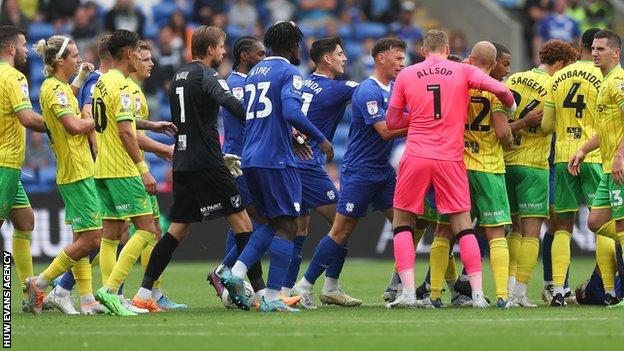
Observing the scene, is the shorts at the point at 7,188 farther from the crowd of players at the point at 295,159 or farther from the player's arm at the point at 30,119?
the player's arm at the point at 30,119

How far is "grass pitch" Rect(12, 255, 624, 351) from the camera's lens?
31.7 feet

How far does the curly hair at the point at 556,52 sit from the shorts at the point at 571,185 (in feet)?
3.53

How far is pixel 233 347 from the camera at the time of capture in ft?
31.3

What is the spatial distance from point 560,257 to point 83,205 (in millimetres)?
4742

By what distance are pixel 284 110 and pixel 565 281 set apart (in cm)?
369

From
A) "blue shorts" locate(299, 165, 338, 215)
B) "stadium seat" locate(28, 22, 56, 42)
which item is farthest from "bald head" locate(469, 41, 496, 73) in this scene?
"stadium seat" locate(28, 22, 56, 42)

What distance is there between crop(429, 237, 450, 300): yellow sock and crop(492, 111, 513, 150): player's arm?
1168 mm

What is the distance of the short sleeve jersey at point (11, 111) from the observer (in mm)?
12539

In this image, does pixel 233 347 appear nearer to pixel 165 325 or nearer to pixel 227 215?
pixel 165 325

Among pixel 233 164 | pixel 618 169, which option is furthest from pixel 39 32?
pixel 618 169

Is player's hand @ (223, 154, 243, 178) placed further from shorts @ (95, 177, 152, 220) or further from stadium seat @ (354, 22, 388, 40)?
stadium seat @ (354, 22, 388, 40)

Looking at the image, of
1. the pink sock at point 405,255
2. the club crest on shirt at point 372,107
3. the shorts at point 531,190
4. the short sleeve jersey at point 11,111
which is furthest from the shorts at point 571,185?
the short sleeve jersey at point 11,111

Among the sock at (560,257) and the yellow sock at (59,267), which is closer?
the yellow sock at (59,267)

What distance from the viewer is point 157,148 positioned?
1316 cm
